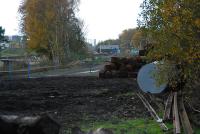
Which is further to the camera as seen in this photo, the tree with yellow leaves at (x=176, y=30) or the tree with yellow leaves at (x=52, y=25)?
the tree with yellow leaves at (x=52, y=25)

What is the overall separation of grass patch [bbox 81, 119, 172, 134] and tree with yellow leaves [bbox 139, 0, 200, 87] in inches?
61.5

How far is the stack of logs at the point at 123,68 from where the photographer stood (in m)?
28.9

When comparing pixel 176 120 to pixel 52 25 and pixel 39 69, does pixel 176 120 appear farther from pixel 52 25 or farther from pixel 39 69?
pixel 52 25

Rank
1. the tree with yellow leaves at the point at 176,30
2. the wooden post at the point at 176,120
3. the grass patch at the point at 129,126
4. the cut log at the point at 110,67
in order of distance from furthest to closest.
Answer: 1. the cut log at the point at 110,67
2. the grass patch at the point at 129,126
3. the tree with yellow leaves at the point at 176,30
4. the wooden post at the point at 176,120

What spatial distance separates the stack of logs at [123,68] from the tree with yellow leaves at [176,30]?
17.2m

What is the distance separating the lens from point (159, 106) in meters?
14.8

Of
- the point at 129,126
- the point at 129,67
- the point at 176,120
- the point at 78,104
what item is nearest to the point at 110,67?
the point at 129,67

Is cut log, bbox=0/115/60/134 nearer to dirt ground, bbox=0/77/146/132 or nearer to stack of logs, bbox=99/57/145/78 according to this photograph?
dirt ground, bbox=0/77/146/132

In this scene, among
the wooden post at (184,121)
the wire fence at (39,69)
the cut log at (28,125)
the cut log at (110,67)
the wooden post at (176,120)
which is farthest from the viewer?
the wire fence at (39,69)

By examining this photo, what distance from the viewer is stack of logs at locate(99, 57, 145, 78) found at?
94.8 ft

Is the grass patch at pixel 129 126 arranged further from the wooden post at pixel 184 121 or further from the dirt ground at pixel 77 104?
the dirt ground at pixel 77 104

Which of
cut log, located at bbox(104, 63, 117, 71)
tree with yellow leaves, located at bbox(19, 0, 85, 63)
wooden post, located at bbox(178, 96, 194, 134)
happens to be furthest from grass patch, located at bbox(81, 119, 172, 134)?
tree with yellow leaves, located at bbox(19, 0, 85, 63)

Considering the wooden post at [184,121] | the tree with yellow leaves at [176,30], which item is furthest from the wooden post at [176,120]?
the tree with yellow leaves at [176,30]

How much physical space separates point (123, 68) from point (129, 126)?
17.8 m
